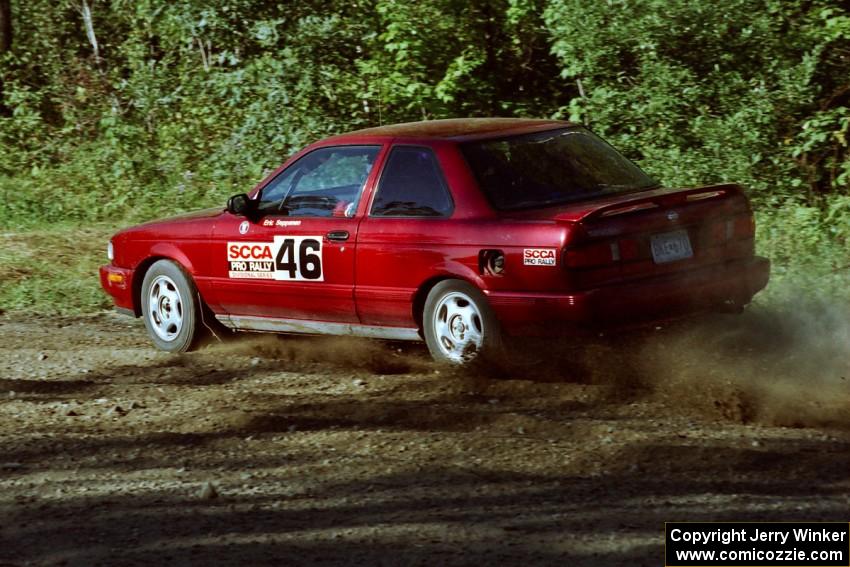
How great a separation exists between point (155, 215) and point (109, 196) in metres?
1.30

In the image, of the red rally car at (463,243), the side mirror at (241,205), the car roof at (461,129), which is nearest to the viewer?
the red rally car at (463,243)

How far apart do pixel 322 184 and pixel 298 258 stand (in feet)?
1.62

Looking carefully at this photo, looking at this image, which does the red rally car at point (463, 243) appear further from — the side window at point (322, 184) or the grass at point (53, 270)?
the grass at point (53, 270)

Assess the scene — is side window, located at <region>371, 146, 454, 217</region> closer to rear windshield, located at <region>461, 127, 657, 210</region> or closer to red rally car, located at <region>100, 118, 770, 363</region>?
red rally car, located at <region>100, 118, 770, 363</region>

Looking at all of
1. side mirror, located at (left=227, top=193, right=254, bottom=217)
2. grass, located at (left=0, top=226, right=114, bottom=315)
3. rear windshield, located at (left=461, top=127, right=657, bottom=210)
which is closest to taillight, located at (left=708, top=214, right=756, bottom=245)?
rear windshield, located at (left=461, top=127, right=657, bottom=210)

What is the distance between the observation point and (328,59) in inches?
589

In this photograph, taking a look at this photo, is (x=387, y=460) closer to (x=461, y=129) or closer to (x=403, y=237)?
(x=403, y=237)

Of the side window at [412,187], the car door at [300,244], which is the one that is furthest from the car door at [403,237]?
the car door at [300,244]

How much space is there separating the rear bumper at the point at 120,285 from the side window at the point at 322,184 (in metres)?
1.42

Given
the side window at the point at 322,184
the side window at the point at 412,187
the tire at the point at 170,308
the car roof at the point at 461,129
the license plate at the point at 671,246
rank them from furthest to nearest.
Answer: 1. the tire at the point at 170,308
2. the side window at the point at 322,184
3. the car roof at the point at 461,129
4. the side window at the point at 412,187
5. the license plate at the point at 671,246

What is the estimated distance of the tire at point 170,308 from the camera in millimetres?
9383

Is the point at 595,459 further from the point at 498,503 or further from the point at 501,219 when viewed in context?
the point at 501,219

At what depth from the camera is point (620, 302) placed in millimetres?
7398

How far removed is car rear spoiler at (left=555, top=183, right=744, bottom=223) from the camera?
736 centimetres
